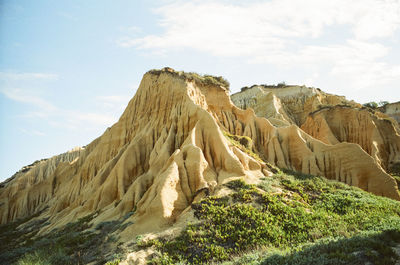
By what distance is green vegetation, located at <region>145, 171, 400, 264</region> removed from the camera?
9383 millimetres

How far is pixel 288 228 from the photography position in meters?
13.4

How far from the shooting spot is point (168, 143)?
21.6 m

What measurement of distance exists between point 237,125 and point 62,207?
19501 millimetres

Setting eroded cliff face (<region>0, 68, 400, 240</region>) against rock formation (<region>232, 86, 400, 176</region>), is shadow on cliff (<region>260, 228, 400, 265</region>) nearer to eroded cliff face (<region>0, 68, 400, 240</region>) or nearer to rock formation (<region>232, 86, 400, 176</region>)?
eroded cliff face (<region>0, 68, 400, 240</region>)

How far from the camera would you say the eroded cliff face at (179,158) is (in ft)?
53.7

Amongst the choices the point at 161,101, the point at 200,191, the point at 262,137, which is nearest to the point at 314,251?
the point at 200,191

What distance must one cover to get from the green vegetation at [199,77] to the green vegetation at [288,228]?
48.5ft

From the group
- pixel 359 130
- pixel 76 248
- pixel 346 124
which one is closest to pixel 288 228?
pixel 76 248

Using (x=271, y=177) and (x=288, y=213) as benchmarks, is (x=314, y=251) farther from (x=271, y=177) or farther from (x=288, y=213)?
(x=271, y=177)

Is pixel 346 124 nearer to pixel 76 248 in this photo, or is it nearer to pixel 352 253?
pixel 352 253

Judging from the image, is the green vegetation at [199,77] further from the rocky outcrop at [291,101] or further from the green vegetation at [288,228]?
the green vegetation at [288,228]

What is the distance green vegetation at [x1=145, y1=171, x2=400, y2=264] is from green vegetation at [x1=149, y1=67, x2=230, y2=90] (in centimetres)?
1477

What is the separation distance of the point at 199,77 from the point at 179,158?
15.2 metres

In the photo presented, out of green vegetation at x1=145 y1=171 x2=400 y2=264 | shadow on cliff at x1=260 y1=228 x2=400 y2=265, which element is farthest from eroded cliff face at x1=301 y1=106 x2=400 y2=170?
shadow on cliff at x1=260 y1=228 x2=400 y2=265
